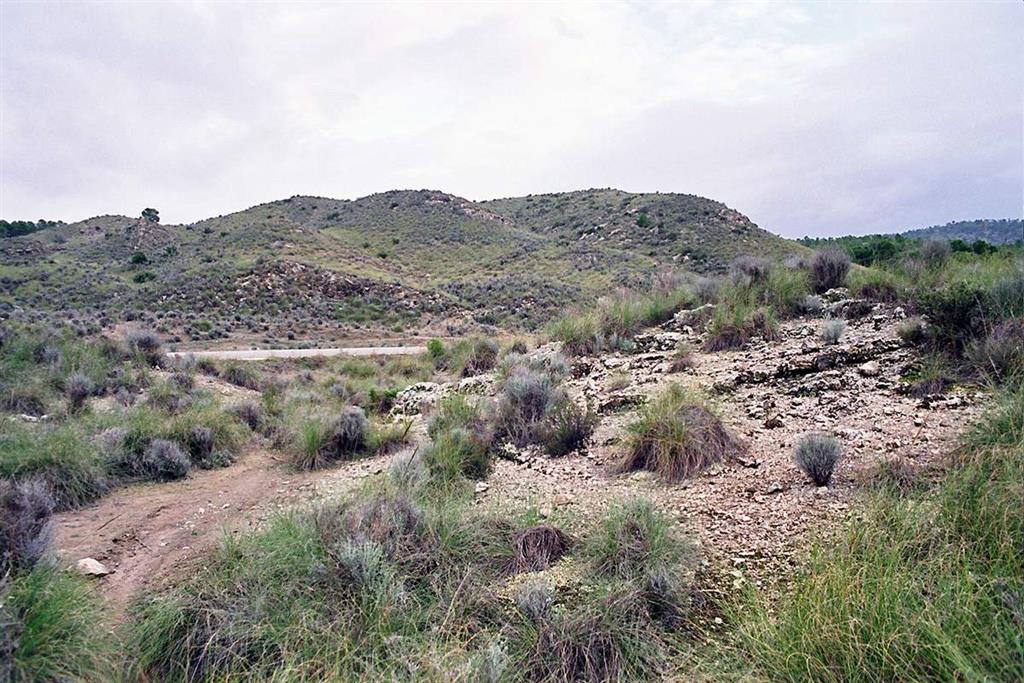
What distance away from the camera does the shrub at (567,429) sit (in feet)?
20.5

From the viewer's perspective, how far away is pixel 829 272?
451 inches

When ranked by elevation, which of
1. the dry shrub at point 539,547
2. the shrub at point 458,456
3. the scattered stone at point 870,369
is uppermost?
the scattered stone at point 870,369

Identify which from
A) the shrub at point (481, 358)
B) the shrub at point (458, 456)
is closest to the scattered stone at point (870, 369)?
the shrub at point (458, 456)

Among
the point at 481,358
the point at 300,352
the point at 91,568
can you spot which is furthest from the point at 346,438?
the point at 300,352

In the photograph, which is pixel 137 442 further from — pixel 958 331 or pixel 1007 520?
pixel 958 331

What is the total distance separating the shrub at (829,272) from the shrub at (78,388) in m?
14.0

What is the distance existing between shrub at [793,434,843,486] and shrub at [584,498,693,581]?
4.01 feet

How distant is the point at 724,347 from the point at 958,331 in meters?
3.26

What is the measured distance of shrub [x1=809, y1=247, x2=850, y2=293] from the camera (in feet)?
37.3

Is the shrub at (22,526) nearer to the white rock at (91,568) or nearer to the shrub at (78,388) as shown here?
the white rock at (91,568)

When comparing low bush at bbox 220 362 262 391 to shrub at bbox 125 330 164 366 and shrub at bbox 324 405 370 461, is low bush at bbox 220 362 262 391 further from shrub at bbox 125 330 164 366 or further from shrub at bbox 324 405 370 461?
shrub at bbox 324 405 370 461

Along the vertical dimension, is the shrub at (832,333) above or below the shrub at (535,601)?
above

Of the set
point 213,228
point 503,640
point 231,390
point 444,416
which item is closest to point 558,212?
point 213,228

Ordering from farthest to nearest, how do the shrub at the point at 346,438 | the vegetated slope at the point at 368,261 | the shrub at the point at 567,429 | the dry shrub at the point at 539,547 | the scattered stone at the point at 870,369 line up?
1. the vegetated slope at the point at 368,261
2. the shrub at the point at 346,438
3. the scattered stone at the point at 870,369
4. the shrub at the point at 567,429
5. the dry shrub at the point at 539,547
